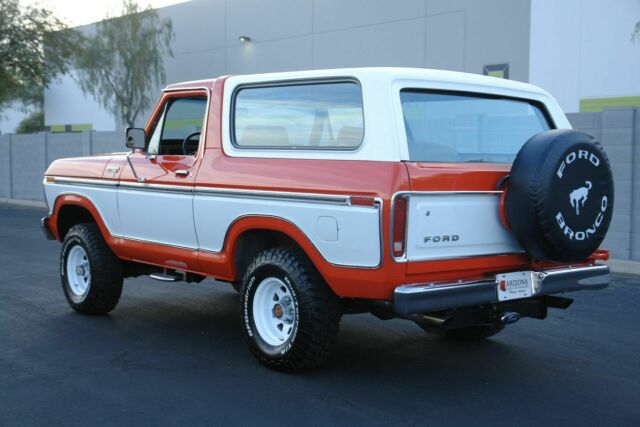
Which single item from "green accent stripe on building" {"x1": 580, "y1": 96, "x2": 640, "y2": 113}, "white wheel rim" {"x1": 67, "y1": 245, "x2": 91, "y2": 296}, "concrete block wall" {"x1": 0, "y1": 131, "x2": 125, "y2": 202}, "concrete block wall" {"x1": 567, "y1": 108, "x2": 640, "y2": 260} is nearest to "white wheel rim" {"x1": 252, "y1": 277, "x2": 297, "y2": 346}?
"white wheel rim" {"x1": 67, "y1": 245, "x2": 91, "y2": 296}

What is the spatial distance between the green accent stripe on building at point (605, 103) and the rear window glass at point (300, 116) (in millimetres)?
15825

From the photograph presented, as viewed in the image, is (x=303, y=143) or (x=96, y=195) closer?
(x=303, y=143)

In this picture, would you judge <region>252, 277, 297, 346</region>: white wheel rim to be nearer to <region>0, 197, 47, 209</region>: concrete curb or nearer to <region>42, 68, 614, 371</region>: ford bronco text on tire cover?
<region>42, 68, 614, 371</region>: ford bronco text on tire cover

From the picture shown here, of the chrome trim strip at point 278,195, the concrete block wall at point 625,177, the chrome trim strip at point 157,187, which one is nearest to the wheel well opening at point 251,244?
the chrome trim strip at point 278,195

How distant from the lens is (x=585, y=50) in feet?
66.0

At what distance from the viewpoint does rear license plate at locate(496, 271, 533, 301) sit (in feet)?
15.4

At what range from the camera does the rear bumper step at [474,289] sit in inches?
169

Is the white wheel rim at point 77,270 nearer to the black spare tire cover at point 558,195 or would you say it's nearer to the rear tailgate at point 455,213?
the rear tailgate at point 455,213

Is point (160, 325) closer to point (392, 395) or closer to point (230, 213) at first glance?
point (230, 213)

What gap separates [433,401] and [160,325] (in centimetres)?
285

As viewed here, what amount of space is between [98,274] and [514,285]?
12.1 ft

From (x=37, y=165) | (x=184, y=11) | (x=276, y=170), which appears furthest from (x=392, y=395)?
(x=184, y=11)

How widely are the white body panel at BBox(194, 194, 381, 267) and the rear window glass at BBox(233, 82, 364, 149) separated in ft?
1.42

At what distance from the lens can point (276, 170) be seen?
5.00 metres
